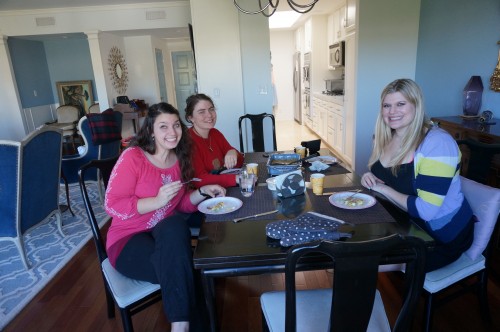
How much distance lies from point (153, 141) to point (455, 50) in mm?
3078

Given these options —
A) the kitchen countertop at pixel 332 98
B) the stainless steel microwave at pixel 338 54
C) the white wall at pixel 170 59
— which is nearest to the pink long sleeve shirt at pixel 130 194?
the kitchen countertop at pixel 332 98

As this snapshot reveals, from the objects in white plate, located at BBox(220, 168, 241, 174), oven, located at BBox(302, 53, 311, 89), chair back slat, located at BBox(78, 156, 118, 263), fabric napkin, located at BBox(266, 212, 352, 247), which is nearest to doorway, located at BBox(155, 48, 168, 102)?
oven, located at BBox(302, 53, 311, 89)

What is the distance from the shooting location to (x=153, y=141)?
161 centimetres

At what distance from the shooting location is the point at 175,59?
882 centimetres

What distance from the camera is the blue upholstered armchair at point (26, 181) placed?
87.0 inches

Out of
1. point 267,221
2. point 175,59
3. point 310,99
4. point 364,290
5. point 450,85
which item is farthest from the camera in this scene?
point 175,59

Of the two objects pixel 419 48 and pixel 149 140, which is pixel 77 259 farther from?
pixel 419 48

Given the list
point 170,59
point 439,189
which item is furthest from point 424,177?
point 170,59

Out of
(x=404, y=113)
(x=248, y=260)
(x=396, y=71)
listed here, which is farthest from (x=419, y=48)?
(x=248, y=260)

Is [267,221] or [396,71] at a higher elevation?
[396,71]

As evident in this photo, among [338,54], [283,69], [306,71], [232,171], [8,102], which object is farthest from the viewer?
[283,69]

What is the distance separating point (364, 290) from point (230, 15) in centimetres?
367

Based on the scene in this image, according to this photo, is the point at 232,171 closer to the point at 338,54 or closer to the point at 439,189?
the point at 439,189

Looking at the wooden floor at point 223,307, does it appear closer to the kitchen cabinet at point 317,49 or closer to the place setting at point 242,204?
the place setting at point 242,204
